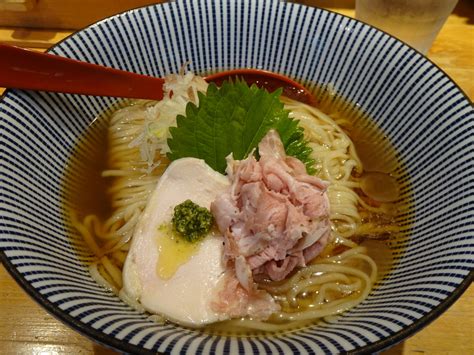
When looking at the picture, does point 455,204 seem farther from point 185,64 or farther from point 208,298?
point 185,64

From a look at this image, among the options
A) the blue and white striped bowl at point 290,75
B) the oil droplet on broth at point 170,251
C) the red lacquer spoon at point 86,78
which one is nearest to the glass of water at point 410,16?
the blue and white striped bowl at point 290,75

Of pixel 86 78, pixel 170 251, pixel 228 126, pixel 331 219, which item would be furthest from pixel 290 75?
pixel 170 251

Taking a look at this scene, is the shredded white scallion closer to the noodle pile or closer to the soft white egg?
the noodle pile

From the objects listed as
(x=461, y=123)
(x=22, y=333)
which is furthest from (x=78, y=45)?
(x=461, y=123)

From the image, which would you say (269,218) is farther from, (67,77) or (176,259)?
(67,77)

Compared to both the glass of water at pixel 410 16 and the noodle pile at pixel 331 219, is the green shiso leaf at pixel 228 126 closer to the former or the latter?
the noodle pile at pixel 331 219

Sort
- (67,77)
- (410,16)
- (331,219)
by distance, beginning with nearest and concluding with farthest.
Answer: (67,77), (331,219), (410,16)
